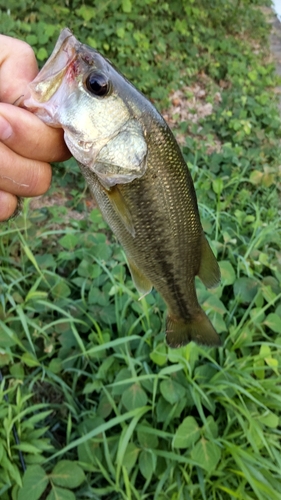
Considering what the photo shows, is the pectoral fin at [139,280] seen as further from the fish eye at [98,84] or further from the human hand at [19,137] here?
the fish eye at [98,84]

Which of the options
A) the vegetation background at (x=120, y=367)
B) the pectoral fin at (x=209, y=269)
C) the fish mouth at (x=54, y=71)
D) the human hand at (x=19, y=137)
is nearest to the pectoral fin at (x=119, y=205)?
the human hand at (x=19, y=137)

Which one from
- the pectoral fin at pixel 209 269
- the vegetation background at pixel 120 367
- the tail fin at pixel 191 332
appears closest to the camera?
the pectoral fin at pixel 209 269

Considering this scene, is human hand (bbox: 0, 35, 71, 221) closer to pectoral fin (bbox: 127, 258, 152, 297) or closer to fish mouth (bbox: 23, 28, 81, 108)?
fish mouth (bbox: 23, 28, 81, 108)

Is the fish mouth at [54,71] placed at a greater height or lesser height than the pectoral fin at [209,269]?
greater

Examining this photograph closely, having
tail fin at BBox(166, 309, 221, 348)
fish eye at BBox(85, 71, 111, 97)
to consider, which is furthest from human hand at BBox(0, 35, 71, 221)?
tail fin at BBox(166, 309, 221, 348)

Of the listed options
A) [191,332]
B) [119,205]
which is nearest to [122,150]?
[119,205]

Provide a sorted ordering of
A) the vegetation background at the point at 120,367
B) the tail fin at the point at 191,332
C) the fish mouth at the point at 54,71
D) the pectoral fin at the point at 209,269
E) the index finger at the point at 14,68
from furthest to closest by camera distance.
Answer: the vegetation background at the point at 120,367 < the tail fin at the point at 191,332 < the pectoral fin at the point at 209,269 < the index finger at the point at 14,68 < the fish mouth at the point at 54,71

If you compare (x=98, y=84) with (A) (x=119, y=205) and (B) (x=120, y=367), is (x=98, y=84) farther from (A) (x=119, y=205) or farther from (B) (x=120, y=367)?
(B) (x=120, y=367)

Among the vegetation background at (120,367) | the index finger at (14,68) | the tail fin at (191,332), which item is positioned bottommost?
the vegetation background at (120,367)
